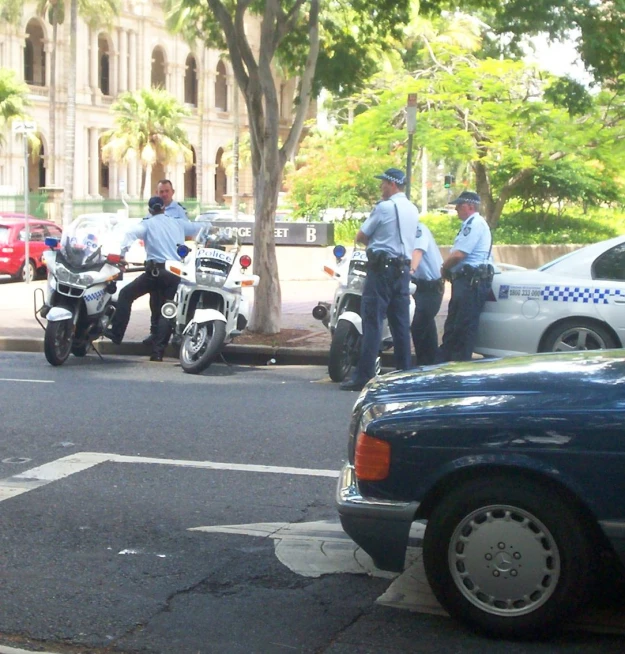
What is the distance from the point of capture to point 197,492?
657 cm

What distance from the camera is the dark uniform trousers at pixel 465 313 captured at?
10.6m

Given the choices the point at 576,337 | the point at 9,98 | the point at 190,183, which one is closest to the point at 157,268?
the point at 576,337

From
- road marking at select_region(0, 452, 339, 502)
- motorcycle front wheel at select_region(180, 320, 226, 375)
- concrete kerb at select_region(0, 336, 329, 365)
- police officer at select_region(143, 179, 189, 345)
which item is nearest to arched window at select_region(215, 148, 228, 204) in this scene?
concrete kerb at select_region(0, 336, 329, 365)

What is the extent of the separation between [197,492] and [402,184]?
178 inches

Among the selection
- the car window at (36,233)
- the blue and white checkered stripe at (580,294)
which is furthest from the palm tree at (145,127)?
the blue and white checkered stripe at (580,294)

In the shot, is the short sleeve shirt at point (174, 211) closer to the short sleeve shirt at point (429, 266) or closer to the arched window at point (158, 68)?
the short sleeve shirt at point (429, 266)

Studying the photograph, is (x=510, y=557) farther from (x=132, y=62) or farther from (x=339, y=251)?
(x=132, y=62)

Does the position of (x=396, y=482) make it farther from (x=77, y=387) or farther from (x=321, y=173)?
(x=321, y=173)

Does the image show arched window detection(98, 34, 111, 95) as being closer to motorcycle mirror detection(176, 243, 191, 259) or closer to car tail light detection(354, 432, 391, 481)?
motorcycle mirror detection(176, 243, 191, 259)

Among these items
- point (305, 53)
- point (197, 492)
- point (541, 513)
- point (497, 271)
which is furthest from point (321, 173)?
point (541, 513)

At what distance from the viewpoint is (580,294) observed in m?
10.6

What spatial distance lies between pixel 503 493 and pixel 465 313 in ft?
21.1

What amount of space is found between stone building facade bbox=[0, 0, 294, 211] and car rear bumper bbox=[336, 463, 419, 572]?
52.6m

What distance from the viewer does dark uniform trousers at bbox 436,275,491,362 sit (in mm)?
10555
